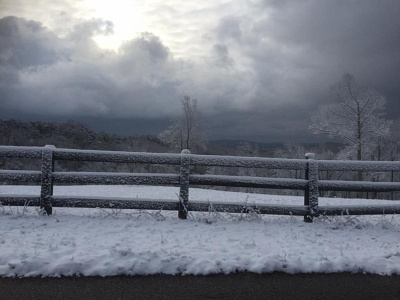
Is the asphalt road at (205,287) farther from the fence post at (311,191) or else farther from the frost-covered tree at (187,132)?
the frost-covered tree at (187,132)

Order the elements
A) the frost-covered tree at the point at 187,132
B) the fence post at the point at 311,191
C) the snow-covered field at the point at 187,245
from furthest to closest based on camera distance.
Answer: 1. the frost-covered tree at the point at 187,132
2. the fence post at the point at 311,191
3. the snow-covered field at the point at 187,245

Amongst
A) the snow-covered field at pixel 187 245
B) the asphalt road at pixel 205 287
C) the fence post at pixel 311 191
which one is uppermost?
the fence post at pixel 311 191

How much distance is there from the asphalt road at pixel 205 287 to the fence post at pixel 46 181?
122 inches

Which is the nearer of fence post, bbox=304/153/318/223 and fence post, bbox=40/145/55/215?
fence post, bbox=40/145/55/215

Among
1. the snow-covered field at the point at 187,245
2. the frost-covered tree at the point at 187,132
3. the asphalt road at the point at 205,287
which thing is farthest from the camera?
the frost-covered tree at the point at 187,132

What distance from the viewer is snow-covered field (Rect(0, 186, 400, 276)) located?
4109 mm

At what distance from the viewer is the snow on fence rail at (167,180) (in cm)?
670

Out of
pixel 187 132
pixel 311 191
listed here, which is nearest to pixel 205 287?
pixel 311 191

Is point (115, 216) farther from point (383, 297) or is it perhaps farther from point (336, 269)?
point (383, 297)

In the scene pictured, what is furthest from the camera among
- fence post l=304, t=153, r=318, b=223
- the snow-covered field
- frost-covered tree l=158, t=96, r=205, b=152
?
frost-covered tree l=158, t=96, r=205, b=152

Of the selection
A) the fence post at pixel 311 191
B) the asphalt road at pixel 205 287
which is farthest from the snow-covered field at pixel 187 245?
the fence post at pixel 311 191

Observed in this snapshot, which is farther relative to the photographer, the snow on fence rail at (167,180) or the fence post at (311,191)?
the fence post at (311,191)

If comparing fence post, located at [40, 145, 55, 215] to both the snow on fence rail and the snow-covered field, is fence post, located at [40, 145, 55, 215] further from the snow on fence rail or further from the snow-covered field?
the snow-covered field

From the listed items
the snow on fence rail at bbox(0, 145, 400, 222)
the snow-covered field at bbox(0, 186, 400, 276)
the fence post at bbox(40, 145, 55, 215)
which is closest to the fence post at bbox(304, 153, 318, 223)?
the snow on fence rail at bbox(0, 145, 400, 222)
